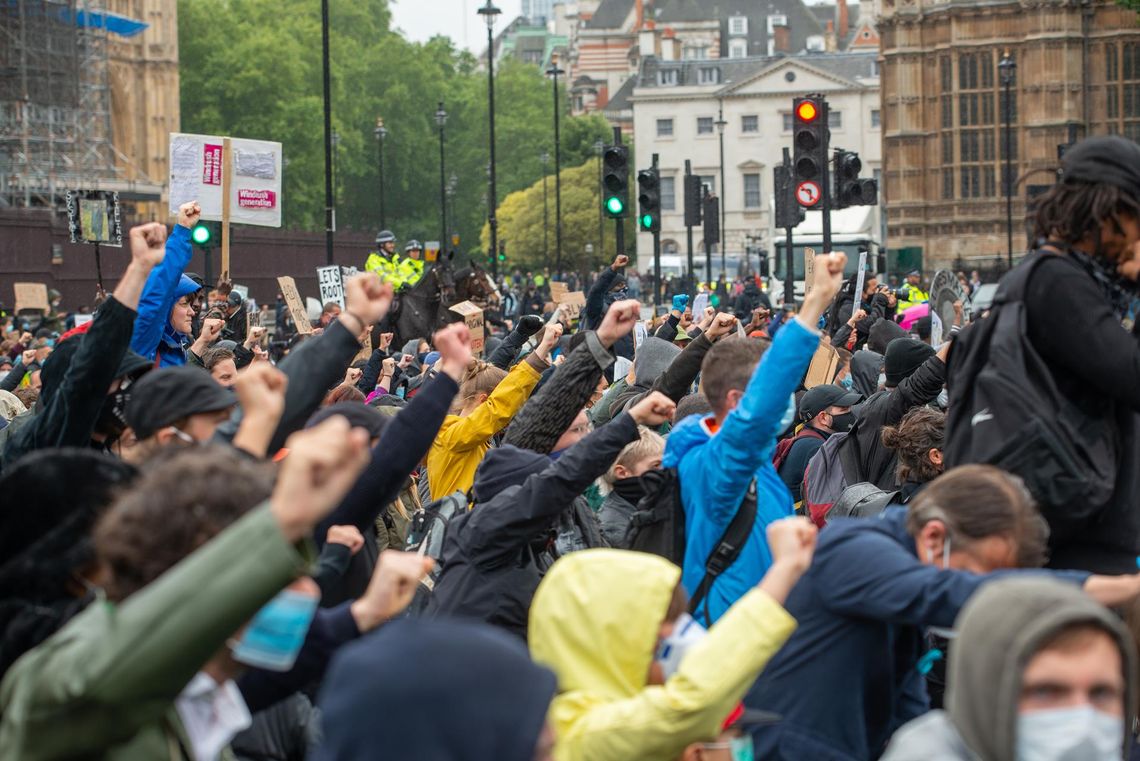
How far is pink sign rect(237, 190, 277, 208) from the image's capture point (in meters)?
17.2

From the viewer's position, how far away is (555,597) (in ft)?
11.9

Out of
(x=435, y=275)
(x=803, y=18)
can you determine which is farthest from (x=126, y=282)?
(x=803, y=18)

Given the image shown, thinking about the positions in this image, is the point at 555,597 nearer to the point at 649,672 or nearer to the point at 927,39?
the point at 649,672

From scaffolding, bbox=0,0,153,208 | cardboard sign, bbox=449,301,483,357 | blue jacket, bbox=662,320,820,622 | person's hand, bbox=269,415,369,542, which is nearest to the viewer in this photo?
person's hand, bbox=269,415,369,542

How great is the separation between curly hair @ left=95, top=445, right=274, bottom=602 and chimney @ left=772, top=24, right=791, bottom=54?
13296cm

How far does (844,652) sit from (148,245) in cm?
227

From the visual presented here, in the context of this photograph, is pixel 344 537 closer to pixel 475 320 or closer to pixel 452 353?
pixel 452 353

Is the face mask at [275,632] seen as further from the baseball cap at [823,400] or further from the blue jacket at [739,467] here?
the baseball cap at [823,400]

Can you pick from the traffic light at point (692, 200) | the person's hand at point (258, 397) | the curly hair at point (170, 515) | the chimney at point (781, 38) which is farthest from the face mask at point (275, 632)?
the chimney at point (781, 38)

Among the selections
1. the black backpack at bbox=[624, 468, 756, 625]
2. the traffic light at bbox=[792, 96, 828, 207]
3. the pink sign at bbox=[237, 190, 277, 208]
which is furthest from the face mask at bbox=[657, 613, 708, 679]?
the pink sign at bbox=[237, 190, 277, 208]

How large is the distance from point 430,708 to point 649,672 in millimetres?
1157

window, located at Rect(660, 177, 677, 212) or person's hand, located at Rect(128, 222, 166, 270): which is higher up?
window, located at Rect(660, 177, 677, 212)

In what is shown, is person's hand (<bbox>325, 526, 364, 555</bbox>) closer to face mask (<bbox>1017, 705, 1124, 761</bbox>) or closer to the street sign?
face mask (<bbox>1017, 705, 1124, 761</bbox>)

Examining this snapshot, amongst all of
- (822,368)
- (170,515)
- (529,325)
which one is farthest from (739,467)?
(822,368)
